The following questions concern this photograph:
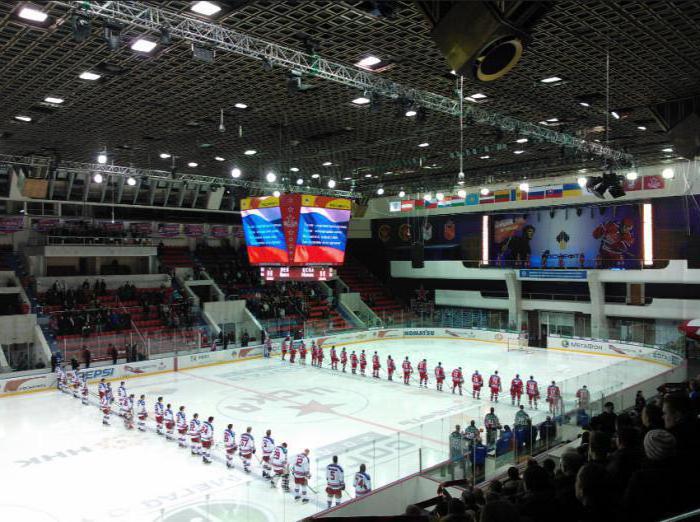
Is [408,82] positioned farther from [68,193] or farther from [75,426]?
[68,193]

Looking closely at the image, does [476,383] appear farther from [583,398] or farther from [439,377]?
[583,398]

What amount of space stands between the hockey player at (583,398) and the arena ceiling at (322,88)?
6.07 m

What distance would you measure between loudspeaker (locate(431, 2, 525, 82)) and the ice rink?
18.3ft

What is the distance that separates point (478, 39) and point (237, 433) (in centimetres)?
1223

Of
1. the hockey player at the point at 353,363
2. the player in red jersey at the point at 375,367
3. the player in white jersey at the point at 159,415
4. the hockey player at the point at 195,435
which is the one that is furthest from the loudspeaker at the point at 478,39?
the hockey player at the point at 353,363

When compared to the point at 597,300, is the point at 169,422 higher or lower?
lower

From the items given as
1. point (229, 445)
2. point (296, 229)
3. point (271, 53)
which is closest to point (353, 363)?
point (296, 229)

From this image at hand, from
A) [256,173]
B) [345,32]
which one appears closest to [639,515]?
[345,32]

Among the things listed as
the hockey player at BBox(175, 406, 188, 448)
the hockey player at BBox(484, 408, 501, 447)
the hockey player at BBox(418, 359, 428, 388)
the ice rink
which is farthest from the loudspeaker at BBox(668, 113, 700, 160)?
the hockey player at BBox(175, 406, 188, 448)

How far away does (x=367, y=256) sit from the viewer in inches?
1596

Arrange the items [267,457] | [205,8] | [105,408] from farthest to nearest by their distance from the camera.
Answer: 1. [105,408]
2. [267,457]
3. [205,8]

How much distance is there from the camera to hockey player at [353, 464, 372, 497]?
8.79 meters

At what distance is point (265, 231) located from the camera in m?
15.2

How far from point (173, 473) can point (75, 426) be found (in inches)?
198
